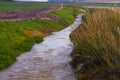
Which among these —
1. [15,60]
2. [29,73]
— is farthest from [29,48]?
[29,73]

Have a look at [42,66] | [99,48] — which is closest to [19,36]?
[42,66]

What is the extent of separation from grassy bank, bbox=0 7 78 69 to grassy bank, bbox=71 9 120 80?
399cm

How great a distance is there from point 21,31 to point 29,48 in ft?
18.5

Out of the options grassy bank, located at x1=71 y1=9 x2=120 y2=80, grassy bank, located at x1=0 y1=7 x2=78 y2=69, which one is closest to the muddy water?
grassy bank, located at x1=0 y1=7 x2=78 y2=69

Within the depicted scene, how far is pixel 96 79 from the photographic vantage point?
14.2 meters

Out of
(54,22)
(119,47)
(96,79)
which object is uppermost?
(119,47)

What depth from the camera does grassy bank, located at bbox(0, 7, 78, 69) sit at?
19759 mm

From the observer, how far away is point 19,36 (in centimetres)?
2706

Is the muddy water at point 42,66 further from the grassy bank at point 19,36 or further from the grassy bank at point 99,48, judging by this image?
the grassy bank at point 99,48

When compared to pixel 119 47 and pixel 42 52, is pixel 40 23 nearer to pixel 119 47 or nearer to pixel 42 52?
pixel 42 52

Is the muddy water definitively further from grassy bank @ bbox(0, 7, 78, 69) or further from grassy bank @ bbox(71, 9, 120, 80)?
grassy bank @ bbox(71, 9, 120, 80)

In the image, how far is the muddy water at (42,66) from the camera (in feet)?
51.8

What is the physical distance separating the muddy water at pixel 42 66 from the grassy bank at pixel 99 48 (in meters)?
0.73

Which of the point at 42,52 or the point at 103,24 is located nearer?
the point at 103,24
